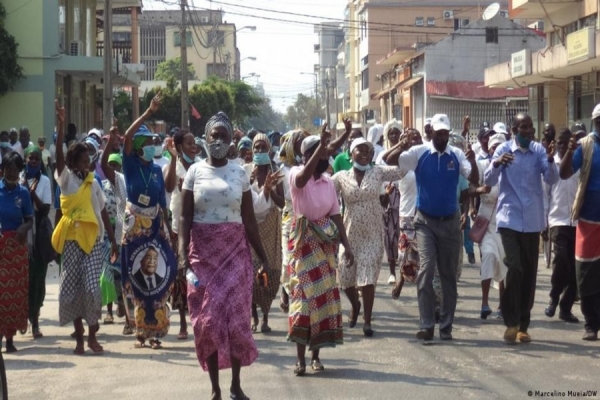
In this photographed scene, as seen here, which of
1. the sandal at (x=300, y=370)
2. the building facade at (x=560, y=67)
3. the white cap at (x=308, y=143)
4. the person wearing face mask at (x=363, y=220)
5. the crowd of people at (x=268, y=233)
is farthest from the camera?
the building facade at (x=560, y=67)

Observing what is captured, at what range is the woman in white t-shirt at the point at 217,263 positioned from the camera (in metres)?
7.83

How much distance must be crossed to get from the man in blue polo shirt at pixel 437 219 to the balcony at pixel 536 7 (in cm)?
2640

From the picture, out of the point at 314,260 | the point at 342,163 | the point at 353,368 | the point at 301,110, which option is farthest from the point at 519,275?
the point at 301,110

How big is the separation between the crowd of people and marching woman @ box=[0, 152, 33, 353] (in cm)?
1

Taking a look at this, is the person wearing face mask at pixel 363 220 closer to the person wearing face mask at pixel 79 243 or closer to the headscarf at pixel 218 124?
the person wearing face mask at pixel 79 243

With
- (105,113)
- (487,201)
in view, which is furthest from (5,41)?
(487,201)

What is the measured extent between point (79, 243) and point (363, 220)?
8.90 feet

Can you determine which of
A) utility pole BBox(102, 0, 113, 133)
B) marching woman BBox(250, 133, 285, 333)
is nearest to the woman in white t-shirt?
marching woman BBox(250, 133, 285, 333)

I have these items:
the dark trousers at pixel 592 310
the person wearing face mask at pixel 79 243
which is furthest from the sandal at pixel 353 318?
the person wearing face mask at pixel 79 243

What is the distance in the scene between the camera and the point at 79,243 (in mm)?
10125

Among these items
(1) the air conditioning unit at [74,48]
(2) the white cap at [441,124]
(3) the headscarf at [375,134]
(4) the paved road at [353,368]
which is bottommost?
(4) the paved road at [353,368]

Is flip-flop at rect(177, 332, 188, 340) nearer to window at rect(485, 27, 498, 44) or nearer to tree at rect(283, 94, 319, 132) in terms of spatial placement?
window at rect(485, 27, 498, 44)

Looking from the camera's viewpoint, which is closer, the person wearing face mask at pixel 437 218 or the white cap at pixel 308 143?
the white cap at pixel 308 143

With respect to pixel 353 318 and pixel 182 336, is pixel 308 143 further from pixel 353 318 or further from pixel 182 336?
pixel 182 336
